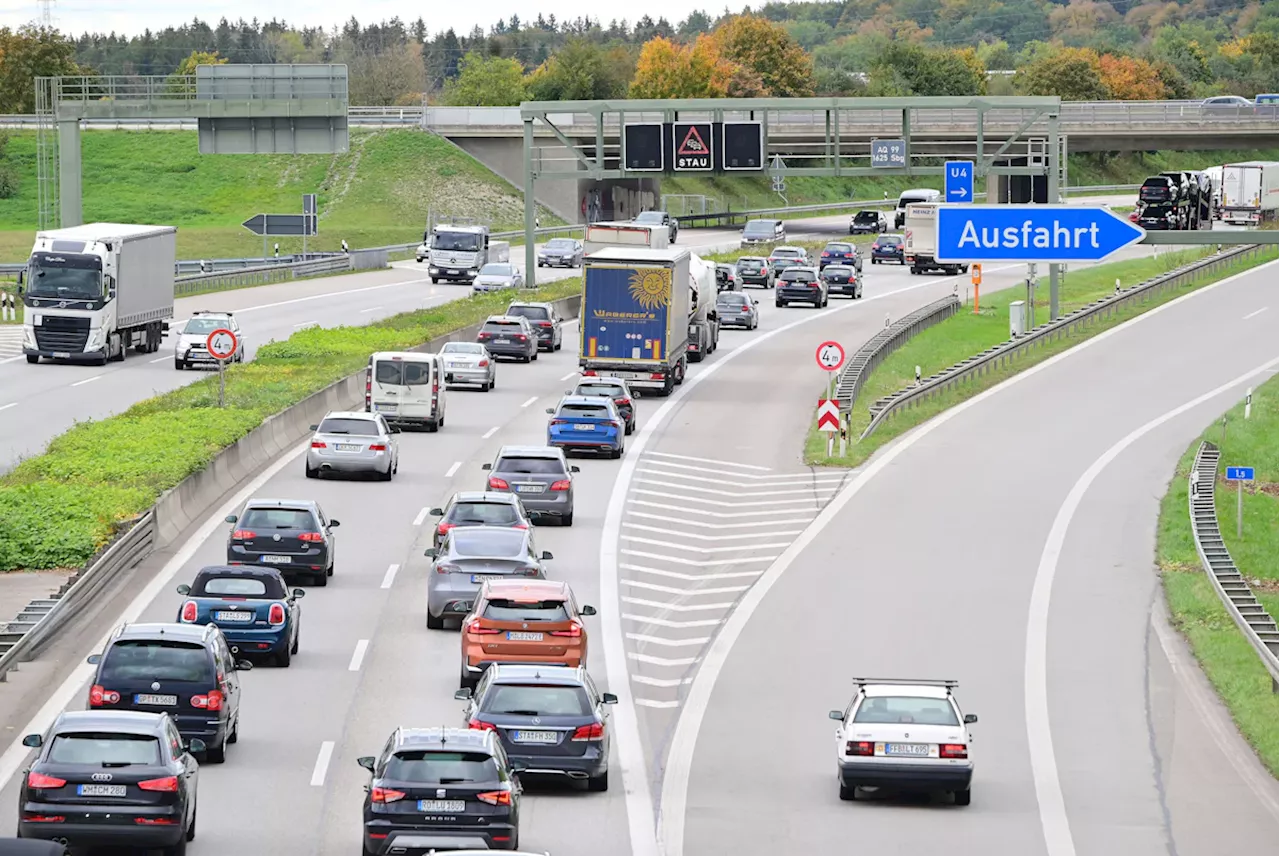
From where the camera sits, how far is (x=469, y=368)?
5812 centimetres

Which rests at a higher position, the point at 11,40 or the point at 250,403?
the point at 11,40

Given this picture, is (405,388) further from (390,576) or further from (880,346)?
(880,346)

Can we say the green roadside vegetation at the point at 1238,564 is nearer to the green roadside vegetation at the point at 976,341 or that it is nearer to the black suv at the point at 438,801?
the green roadside vegetation at the point at 976,341

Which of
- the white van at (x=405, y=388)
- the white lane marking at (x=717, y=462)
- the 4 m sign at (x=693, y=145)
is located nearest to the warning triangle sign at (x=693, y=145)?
the 4 m sign at (x=693, y=145)

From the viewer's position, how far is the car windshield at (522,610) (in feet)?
88.3

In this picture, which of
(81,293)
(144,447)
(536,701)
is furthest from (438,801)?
(81,293)

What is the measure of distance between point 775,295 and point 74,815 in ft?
235

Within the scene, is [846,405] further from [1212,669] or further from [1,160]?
[1,160]

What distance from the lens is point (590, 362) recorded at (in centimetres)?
5700

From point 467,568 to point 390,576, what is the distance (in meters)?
4.34

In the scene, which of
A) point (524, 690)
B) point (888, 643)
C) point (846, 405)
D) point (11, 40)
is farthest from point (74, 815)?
point (11, 40)

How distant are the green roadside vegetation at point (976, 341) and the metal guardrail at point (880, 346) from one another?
0.30 metres

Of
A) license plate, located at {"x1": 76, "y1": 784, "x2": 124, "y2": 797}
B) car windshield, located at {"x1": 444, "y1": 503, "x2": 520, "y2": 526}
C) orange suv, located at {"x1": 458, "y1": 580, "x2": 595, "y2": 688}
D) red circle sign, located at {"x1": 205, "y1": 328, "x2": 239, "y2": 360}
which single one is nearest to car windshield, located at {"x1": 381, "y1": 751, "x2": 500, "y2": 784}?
license plate, located at {"x1": 76, "y1": 784, "x2": 124, "y2": 797}

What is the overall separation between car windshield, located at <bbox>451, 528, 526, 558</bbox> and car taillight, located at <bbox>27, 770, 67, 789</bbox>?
41.2 ft
